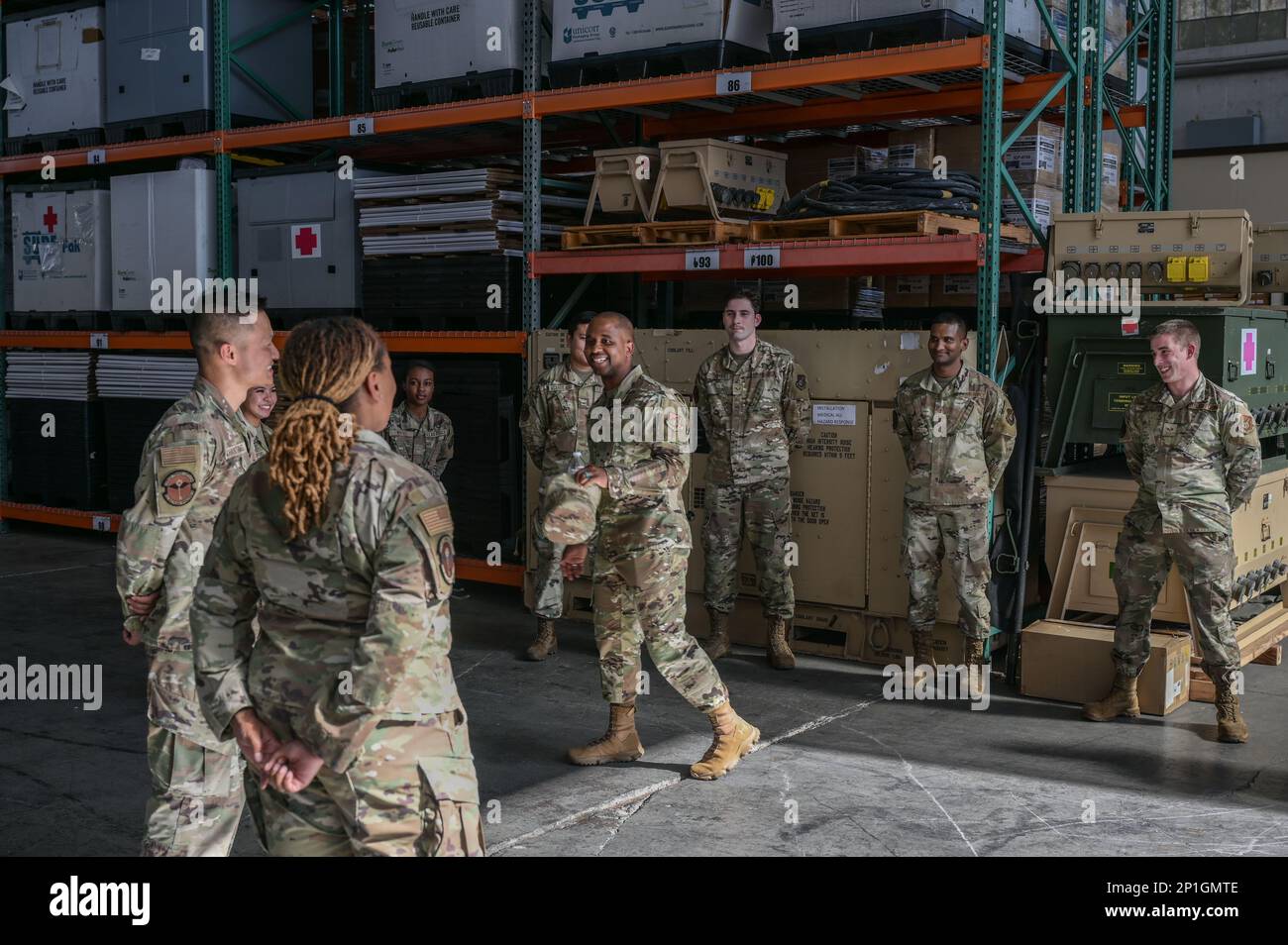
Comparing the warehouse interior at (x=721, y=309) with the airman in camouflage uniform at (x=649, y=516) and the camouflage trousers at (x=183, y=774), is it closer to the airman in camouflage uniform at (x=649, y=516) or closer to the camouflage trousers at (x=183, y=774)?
the airman in camouflage uniform at (x=649, y=516)

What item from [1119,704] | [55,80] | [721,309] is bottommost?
[1119,704]

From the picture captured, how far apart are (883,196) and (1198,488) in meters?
2.54

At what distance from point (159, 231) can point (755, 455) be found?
6.10m

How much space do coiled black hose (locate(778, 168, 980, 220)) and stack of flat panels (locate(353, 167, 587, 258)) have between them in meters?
2.14

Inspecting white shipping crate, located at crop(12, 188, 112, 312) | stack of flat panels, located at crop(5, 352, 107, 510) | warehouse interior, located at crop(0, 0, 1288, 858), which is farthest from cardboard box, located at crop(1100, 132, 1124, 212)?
stack of flat panels, located at crop(5, 352, 107, 510)

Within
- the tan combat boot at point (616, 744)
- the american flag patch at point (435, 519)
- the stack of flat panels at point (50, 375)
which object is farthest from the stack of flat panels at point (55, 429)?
the american flag patch at point (435, 519)

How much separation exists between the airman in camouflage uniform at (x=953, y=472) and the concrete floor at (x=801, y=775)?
0.56 m

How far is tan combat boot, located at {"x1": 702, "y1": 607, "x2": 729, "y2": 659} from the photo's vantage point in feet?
26.6

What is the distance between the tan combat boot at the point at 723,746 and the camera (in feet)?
19.1

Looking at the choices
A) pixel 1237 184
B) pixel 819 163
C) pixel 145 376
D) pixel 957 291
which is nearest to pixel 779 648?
pixel 957 291

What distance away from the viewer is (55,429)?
12.4 m

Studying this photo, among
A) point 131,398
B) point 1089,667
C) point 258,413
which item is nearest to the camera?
point 258,413

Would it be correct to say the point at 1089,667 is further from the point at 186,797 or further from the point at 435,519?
the point at 435,519
